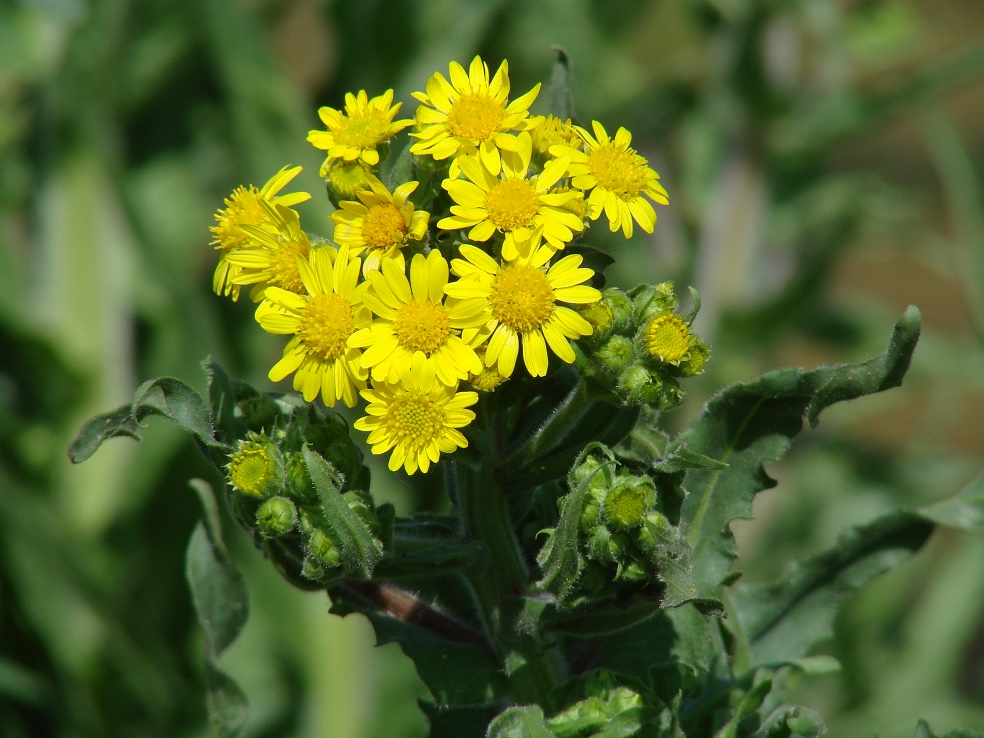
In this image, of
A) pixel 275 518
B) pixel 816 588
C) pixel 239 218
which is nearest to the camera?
pixel 275 518

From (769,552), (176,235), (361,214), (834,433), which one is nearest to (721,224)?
(834,433)

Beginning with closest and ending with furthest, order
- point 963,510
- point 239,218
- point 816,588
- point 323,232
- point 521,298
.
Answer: point 521,298 < point 239,218 < point 963,510 < point 816,588 < point 323,232

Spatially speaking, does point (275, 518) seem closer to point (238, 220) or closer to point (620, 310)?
point (238, 220)

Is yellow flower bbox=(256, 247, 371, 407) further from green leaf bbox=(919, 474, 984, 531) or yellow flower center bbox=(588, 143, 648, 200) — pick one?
green leaf bbox=(919, 474, 984, 531)

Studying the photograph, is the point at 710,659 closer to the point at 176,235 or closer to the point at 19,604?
the point at 19,604

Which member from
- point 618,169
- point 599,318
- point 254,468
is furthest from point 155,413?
point 618,169

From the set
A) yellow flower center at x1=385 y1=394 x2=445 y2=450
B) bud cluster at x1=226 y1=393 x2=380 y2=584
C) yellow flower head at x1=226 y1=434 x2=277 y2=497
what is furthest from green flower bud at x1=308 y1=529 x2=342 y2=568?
yellow flower center at x1=385 y1=394 x2=445 y2=450

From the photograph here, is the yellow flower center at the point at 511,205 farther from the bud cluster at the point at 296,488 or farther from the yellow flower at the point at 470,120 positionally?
the bud cluster at the point at 296,488
